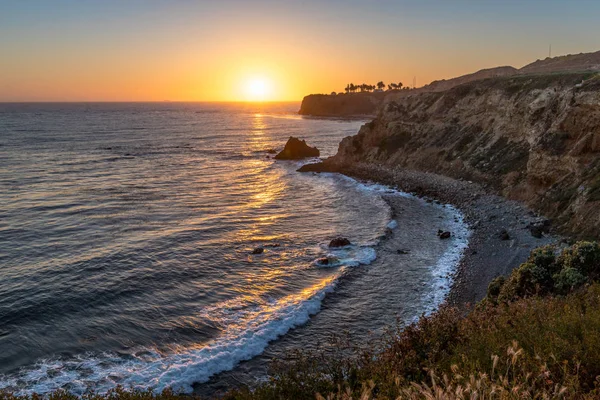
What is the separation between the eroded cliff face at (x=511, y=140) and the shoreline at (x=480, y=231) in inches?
64.7

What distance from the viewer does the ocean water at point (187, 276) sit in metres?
17.7

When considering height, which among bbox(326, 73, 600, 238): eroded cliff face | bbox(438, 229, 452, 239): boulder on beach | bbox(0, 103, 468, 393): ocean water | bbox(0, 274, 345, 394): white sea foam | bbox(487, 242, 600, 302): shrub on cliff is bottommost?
bbox(0, 274, 345, 394): white sea foam

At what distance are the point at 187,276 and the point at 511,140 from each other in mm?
39137

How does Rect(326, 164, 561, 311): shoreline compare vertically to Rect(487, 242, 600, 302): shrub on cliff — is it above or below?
below

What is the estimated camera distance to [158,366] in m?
17.0

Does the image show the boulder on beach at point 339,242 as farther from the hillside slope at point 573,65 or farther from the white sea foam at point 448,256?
the hillside slope at point 573,65

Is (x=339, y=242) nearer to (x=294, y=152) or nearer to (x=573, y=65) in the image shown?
(x=294, y=152)

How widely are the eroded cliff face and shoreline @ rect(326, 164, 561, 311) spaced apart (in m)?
1.64

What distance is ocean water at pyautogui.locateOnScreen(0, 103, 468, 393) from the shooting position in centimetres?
1772

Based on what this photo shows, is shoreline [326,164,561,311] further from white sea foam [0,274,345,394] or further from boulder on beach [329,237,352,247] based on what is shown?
white sea foam [0,274,345,394]

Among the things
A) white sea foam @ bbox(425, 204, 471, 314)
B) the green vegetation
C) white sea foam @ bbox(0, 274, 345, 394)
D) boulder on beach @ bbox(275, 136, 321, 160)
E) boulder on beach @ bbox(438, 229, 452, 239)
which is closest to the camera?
the green vegetation

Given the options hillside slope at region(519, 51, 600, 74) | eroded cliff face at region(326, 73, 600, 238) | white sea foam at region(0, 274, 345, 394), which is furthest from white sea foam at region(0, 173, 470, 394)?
hillside slope at region(519, 51, 600, 74)

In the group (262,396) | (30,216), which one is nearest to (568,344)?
(262,396)

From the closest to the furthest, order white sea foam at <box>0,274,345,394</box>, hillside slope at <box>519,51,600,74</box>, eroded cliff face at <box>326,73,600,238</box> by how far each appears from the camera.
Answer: white sea foam at <box>0,274,345,394</box> → eroded cliff face at <box>326,73,600,238</box> → hillside slope at <box>519,51,600,74</box>
